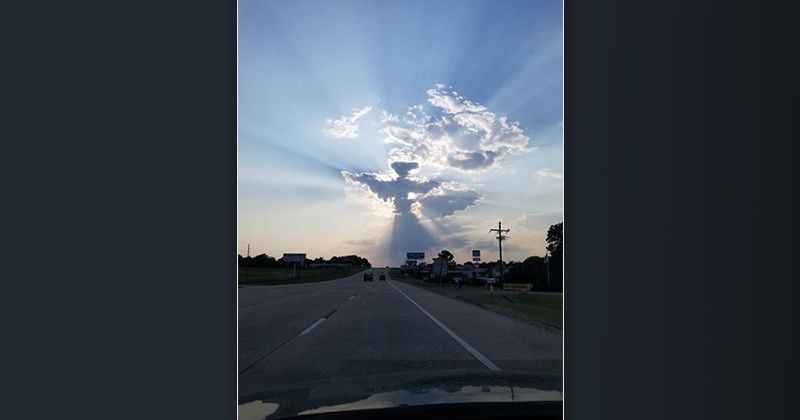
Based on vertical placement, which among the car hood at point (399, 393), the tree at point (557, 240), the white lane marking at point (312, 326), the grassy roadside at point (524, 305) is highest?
the tree at point (557, 240)

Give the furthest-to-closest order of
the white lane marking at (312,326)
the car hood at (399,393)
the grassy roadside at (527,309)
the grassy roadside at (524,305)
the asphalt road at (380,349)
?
1. the grassy roadside at (524,305)
2. the grassy roadside at (527,309)
3. the white lane marking at (312,326)
4. the asphalt road at (380,349)
5. the car hood at (399,393)

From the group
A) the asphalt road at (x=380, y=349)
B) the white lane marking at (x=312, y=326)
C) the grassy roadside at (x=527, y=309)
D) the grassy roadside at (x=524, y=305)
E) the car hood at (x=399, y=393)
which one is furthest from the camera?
the grassy roadside at (x=524, y=305)

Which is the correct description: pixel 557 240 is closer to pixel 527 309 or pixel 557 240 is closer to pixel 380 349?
pixel 527 309

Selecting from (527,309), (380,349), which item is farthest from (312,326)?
(527,309)

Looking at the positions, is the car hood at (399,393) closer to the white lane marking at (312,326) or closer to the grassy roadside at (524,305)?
the grassy roadside at (524,305)

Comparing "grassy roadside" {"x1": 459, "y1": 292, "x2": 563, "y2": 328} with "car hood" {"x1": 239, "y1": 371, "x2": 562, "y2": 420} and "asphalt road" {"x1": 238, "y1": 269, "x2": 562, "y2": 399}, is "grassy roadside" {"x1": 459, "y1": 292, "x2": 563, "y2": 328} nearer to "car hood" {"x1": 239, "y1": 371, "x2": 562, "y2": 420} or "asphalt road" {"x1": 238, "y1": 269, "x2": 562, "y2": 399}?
"asphalt road" {"x1": 238, "y1": 269, "x2": 562, "y2": 399}

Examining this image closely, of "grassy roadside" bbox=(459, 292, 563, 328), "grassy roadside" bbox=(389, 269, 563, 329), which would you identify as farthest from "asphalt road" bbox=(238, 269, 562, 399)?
"grassy roadside" bbox=(389, 269, 563, 329)

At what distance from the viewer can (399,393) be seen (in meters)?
2.52

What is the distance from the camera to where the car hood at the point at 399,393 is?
90.6 inches

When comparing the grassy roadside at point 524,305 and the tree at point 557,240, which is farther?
the grassy roadside at point 524,305

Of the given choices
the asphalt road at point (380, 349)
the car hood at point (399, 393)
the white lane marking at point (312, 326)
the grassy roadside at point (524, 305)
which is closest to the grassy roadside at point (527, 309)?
the grassy roadside at point (524, 305)

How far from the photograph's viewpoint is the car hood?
7.55ft
